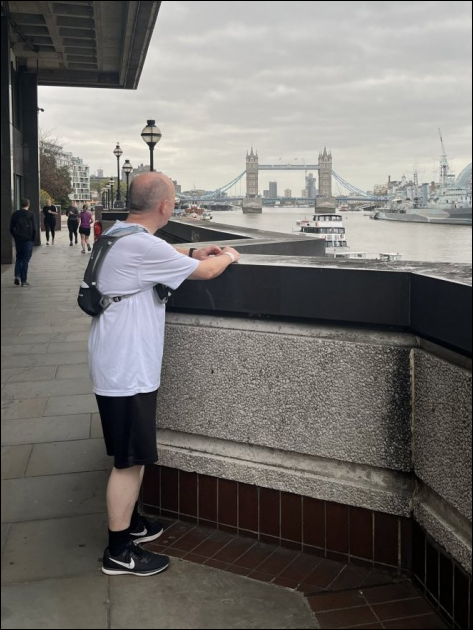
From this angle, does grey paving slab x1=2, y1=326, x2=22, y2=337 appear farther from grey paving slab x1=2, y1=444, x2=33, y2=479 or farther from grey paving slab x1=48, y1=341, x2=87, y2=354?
grey paving slab x1=48, y1=341, x2=87, y2=354

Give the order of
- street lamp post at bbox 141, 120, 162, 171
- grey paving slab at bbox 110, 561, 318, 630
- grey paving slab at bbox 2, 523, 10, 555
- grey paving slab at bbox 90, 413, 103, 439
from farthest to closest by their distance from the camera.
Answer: street lamp post at bbox 141, 120, 162, 171 < grey paving slab at bbox 90, 413, 103, 439 < grey paving slab at bbox 110, 561, 318, 630 < grey paving slab at bbox 2, 523, 10, 555

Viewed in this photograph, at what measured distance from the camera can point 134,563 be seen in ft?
9.71

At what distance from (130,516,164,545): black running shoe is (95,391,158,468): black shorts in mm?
534

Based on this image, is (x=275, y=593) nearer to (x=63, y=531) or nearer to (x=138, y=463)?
(x=138, y=463)

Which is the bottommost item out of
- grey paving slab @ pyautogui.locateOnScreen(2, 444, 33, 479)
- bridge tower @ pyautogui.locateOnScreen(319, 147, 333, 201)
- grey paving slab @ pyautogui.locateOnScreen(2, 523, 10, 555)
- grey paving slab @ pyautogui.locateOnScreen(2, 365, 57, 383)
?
grey paving slab @ pyautogui.locateOnScreen(2, 523, 10, 555)

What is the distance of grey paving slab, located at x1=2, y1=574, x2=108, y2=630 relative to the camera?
6.03 feet

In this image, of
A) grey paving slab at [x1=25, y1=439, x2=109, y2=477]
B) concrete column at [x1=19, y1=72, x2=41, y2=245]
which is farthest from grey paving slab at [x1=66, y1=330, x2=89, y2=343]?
concrete column at [x1=19, y1=72, x2=41, y2=245]

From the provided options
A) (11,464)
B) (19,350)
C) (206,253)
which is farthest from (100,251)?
(11,464)

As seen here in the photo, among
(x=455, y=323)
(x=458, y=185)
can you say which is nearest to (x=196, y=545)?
(x=455, y=323)

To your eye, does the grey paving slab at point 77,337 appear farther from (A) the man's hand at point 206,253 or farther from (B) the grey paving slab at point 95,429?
(A) the man's hand at point 206,253

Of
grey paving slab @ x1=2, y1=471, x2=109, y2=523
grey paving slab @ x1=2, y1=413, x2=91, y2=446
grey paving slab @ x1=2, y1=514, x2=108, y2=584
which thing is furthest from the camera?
grey paving slab @ x1=2, y1=413, x2=91, y2=446

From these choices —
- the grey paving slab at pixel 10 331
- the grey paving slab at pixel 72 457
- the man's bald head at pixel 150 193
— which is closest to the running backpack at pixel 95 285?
the man's bald head at pixel 150 193

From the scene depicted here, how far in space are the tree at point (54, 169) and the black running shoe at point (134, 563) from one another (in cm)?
4620

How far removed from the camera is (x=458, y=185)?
2.86 m
